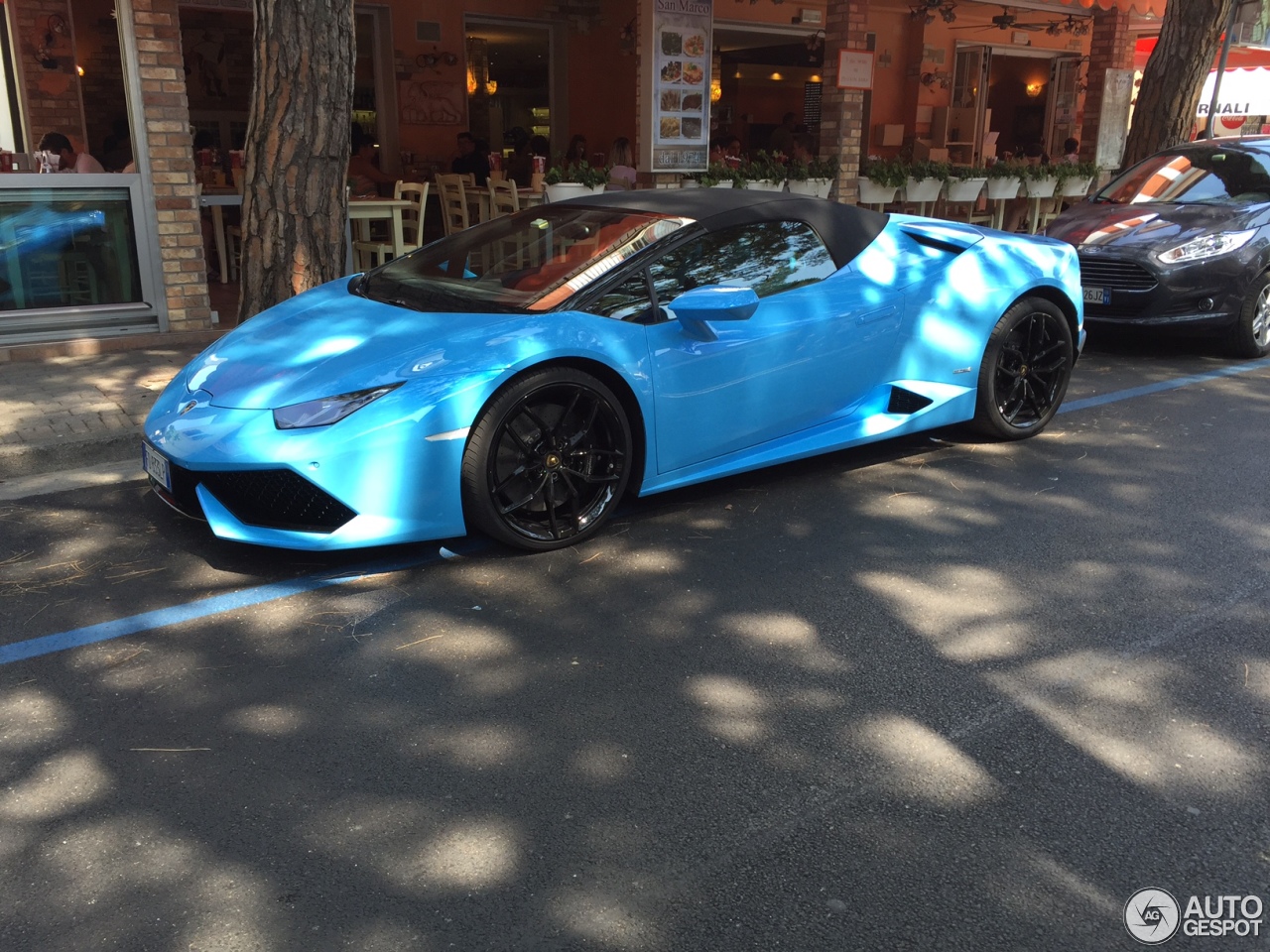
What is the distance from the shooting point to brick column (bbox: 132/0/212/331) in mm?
7875

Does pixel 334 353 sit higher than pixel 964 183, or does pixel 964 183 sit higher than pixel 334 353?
pixel 964 183

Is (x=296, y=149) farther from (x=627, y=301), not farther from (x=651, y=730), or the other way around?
(x=651, y=730)

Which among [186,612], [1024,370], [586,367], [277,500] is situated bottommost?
[186,612]

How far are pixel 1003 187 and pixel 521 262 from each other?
10470mm

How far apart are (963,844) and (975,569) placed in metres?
1.79

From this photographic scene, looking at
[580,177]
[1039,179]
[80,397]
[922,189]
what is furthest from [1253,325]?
[80,397]

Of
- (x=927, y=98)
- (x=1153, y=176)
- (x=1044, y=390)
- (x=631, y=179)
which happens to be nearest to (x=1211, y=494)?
(x=1044, y=390)

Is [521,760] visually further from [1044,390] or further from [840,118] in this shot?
[840,118]

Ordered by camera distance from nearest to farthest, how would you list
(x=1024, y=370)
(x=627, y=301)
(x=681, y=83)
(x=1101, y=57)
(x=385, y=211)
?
(x=627, y=301), (x=1024, y=370), (x=385, y=211), (x=681, y=83), (x=1101, y=57)

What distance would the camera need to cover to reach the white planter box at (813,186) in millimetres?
12070

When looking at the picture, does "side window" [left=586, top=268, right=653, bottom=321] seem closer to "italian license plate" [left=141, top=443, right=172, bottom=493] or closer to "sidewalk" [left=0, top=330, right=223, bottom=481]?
"italian license plate" [left=141, top=443, right=172, bottom=493]

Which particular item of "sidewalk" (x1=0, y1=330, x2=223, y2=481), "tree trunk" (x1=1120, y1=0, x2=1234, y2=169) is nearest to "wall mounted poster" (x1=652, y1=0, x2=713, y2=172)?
"tree trunk" (x1=1120, y1=0, x2=1234, y2=169)

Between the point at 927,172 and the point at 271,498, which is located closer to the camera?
the point at 271,498

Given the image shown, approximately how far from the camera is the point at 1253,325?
26.3 ft
